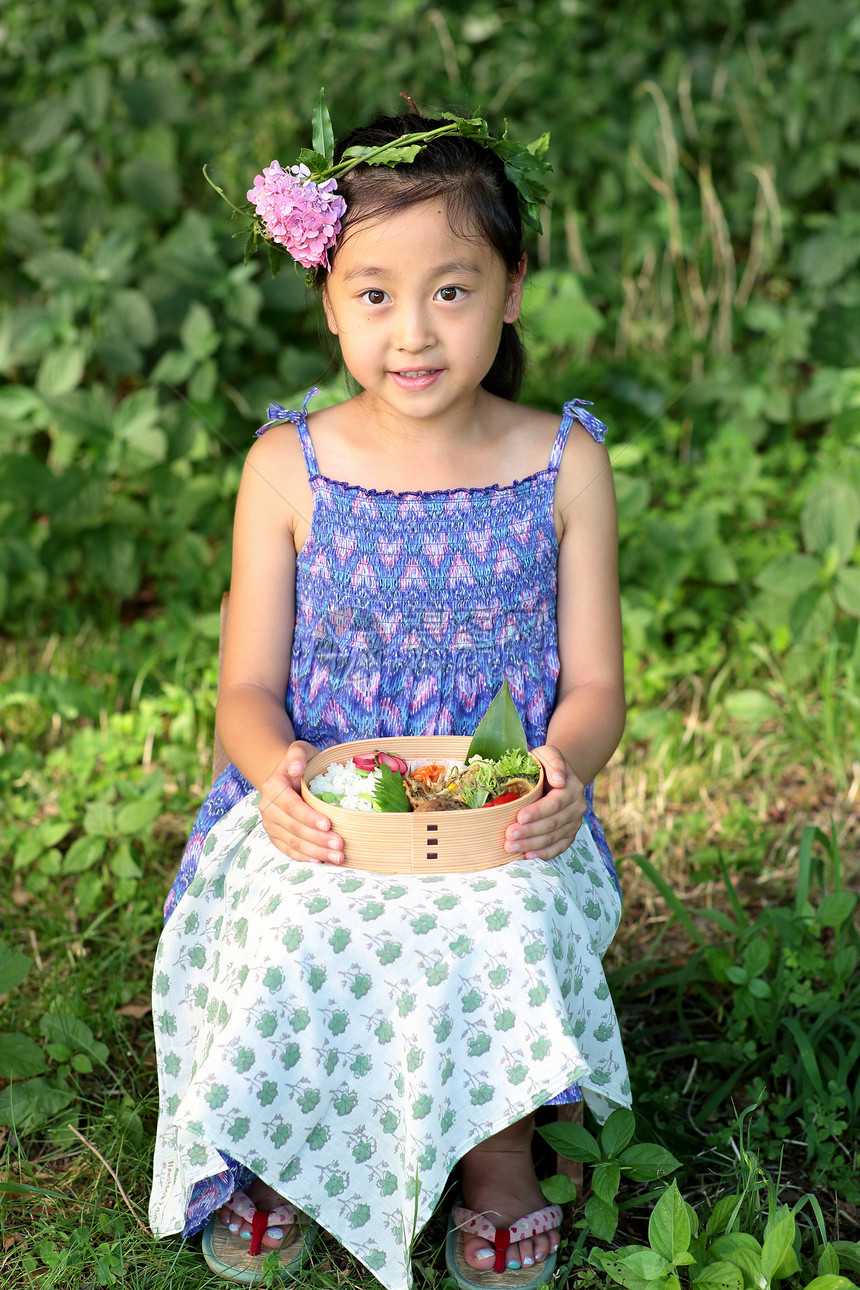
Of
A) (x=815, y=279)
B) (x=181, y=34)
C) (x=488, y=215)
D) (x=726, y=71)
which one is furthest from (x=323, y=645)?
(x=181, y=34)

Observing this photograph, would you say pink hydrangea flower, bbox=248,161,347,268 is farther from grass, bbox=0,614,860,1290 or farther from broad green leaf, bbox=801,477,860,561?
broad green leaf, bbox=801,477,860,561

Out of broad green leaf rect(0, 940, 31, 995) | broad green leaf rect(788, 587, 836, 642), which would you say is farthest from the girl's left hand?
broad green leaf rect(788, 587, 836, 642)

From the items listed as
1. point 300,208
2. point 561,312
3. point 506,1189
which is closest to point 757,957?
point 506,1189

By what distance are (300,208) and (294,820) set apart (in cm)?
79

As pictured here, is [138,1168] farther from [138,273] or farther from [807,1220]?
[138,273]

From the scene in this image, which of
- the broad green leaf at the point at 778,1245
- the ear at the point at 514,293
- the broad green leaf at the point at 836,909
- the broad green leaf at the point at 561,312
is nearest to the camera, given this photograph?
the broad green leaf at the point at 778,1245

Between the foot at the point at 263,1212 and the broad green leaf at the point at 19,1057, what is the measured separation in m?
0.40

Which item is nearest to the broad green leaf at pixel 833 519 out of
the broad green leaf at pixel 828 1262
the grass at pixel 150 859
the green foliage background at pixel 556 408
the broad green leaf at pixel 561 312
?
the green foliage background at pixel 556 408

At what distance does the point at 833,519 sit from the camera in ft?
9.31

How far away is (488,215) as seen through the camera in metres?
1.73

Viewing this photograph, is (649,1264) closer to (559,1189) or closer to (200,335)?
(559,1189)

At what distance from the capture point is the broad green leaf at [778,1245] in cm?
147

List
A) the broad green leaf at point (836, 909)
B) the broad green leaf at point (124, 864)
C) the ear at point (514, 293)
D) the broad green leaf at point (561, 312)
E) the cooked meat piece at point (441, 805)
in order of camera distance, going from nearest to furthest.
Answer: the cooked meat piece at point (441, 805)
the ear at point (514, 293)
the broad green leaf at point (836, 909)
the broad green leaf at point (124, 864)
the broad green leaf at point (561, 312)

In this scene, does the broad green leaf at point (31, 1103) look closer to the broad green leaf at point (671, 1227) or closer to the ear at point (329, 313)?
the broad green leaf at point (671, 1227)
